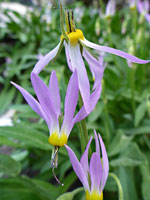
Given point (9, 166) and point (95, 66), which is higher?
point (95, 66)

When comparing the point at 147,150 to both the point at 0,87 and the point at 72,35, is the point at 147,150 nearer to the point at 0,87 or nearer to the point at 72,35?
the point at 72,35

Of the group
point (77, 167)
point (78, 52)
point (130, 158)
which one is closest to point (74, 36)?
point (78, 52)

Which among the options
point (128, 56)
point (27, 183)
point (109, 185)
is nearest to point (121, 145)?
point (109, 185)

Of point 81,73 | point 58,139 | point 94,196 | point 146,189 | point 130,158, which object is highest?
point 81,73

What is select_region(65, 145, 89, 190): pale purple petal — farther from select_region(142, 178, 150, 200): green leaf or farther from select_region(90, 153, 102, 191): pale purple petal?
select_region(142, 178, 150, 200): green leaf

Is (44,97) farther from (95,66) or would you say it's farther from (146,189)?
(146,189)

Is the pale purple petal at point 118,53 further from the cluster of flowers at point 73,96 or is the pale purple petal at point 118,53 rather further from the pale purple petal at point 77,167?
the pale purple petal at point 77,167
